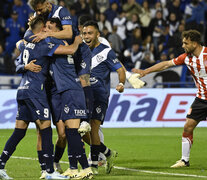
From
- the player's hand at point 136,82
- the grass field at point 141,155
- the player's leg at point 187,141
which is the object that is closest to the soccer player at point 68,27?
the player's hand at point 136,82

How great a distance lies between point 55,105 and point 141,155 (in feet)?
12.0

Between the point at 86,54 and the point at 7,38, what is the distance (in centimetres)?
1365

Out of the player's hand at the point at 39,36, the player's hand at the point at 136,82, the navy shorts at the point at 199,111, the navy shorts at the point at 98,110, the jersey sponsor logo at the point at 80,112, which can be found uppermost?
the player's hand at the point at 39,36

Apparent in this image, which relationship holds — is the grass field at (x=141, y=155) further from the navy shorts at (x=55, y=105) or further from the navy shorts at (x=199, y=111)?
the navy shorts at (x=55, y=105)

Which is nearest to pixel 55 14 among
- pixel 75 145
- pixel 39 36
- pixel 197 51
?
pixel 39 36

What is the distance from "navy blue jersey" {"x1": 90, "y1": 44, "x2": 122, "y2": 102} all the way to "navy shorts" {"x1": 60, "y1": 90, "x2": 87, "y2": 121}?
1221mm

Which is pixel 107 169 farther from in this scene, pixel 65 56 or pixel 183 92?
pixel 183 92

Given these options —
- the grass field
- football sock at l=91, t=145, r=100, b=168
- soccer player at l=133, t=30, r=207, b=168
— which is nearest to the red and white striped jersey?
soccer player at l=133, t=30, r=207, b=168

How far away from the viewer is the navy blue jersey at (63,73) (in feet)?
25.7

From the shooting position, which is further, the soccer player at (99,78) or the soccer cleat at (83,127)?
the soccer player at (99,78)

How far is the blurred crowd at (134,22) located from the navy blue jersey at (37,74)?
12.2 metres

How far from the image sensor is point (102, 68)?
9258mm

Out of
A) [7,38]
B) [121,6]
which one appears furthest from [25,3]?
[121,6]

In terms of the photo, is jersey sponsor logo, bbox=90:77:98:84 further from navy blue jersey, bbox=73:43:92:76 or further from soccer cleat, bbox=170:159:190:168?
soccer cleat, bbox=170:159:190:168
